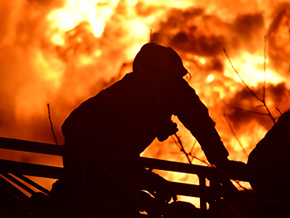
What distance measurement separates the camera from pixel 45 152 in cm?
637

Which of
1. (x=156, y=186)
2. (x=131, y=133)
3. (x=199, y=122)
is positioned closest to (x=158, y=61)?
(x=199, y=122)

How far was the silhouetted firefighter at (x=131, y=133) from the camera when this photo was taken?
270 inches

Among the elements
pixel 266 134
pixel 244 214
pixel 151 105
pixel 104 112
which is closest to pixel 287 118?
pixel 266 134

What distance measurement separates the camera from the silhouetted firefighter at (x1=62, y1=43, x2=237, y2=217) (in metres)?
6.86

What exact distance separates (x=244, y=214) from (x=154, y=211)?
1085mm

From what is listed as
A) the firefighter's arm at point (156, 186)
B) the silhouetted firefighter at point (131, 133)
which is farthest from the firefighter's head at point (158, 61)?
the firefighter's arm at point (156, 186)

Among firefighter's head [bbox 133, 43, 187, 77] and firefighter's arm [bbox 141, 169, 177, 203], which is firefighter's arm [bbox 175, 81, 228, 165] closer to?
firefighter's head [bbox 133, 43, 187, 77]

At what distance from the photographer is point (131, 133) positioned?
7.40m

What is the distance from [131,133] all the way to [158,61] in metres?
1.15

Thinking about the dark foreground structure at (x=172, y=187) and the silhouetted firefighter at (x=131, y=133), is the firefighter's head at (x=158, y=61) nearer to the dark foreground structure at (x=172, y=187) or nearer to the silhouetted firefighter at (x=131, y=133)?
the silhouetted firefighter at (x=131, y=133)

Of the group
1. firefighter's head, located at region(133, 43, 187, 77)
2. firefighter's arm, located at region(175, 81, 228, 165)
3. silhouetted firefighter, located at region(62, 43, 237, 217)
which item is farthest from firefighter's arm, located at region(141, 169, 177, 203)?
firefighter's head, located at region(133, 43, 187, 77)

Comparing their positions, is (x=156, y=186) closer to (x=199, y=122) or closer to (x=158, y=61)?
(x=199, y=122)

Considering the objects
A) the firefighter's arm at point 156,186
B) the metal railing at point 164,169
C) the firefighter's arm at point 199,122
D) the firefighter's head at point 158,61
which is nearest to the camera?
the metal railing at point 164,169

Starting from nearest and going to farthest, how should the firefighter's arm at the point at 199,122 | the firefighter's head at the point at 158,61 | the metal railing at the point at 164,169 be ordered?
the metal railing at the point at 164,169 → the firefighter's arm at the point at 199,122 → the firefighter's head at the point at 158,61
